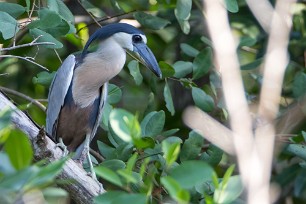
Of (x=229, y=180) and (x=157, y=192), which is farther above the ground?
(x=229, y=180)

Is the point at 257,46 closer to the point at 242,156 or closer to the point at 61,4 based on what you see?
the point at 61,4

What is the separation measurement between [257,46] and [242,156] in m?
2.83

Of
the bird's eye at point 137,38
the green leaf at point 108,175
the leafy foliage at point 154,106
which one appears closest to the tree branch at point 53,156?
the leafy foliage at point 154,106

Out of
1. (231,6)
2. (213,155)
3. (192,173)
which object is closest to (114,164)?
(213,155)

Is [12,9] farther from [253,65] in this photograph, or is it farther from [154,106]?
[253,65]

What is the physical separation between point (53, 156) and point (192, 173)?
1004 millimetres

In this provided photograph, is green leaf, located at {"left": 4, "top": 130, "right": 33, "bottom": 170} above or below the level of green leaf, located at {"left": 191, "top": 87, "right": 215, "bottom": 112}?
above

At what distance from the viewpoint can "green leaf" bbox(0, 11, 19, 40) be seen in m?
2.77

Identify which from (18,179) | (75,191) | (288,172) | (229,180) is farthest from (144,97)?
(18,179)

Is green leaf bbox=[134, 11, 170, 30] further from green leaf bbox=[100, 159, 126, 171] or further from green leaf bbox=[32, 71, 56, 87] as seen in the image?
green leaf bbox=[100, 159, 126, 171]

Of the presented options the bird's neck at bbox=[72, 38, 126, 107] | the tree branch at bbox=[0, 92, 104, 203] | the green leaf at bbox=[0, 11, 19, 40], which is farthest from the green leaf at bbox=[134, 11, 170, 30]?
the tree branch at bbox=[0, 92, 104, 203]

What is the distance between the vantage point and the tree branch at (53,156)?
2.49 metres

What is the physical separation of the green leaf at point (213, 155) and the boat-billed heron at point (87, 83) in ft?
1.90

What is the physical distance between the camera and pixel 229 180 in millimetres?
1789
